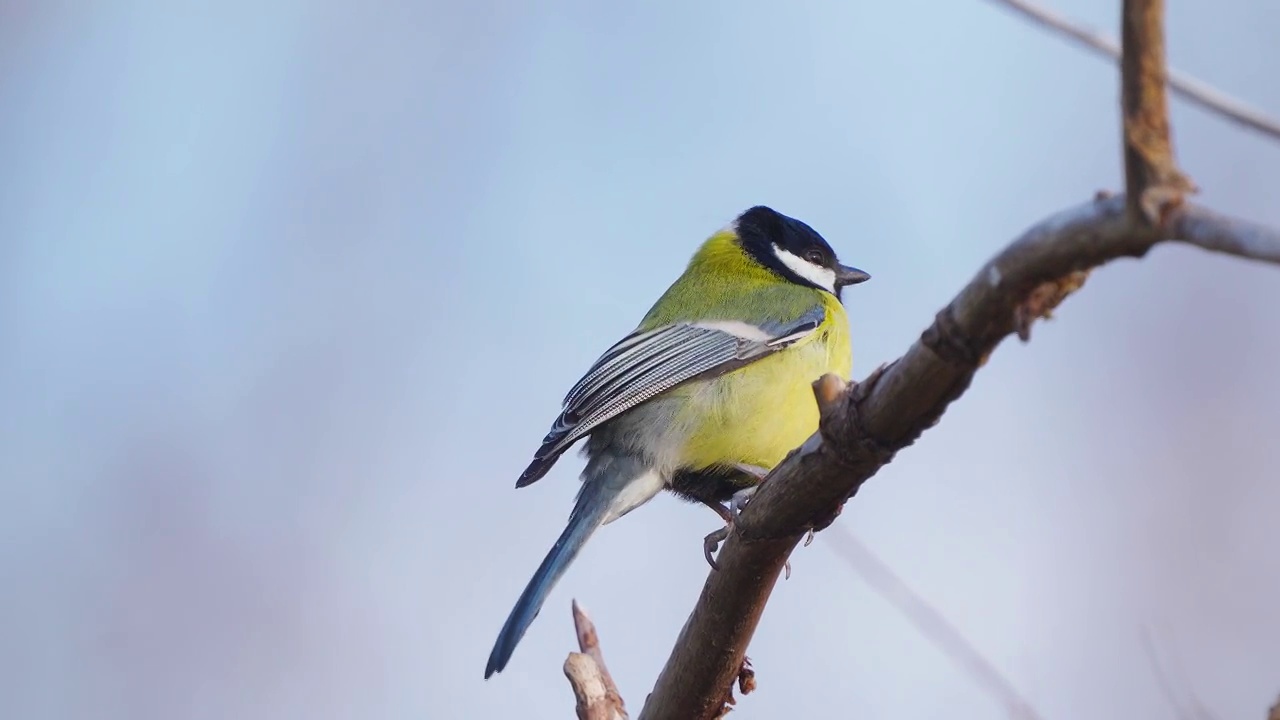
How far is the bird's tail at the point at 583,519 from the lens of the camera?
2.83 m

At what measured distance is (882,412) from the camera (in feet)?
5.76

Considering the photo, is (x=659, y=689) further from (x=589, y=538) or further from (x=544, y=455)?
(x=544, y=455)

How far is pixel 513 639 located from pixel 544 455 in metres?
0.68

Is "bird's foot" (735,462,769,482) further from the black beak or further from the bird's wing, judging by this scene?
the black beak

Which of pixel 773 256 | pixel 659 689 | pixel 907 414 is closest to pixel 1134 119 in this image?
pixel 907 414

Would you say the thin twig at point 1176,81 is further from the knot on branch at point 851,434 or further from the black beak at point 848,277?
the black beak at point 848,277

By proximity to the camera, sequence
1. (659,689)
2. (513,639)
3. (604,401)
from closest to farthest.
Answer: (659,689)
(513,639)
(604,401)

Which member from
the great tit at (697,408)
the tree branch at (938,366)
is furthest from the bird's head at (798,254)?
the tree branch at (938,366)

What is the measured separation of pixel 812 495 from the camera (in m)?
2.00

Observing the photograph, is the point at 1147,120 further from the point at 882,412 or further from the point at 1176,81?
the point at 882,412

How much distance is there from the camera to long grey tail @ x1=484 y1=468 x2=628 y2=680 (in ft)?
9.19

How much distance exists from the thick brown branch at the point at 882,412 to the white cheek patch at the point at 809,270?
2106mm

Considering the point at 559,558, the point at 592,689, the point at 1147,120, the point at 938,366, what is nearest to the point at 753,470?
the point at 559,558

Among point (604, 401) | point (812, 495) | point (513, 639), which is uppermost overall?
point (604, 401)
